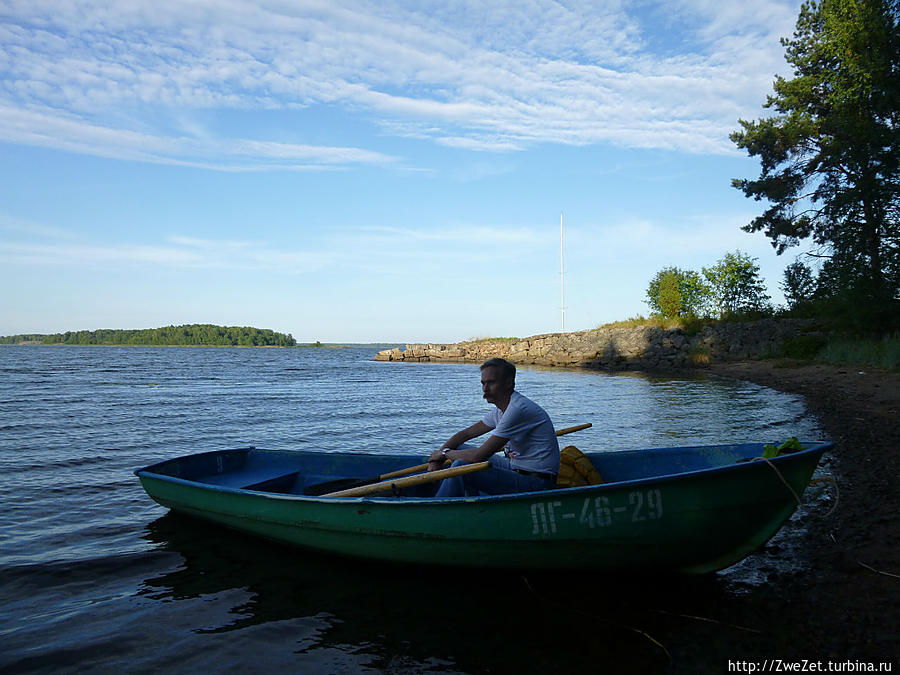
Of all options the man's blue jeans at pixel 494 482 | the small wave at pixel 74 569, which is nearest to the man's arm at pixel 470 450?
the man's blue jeans at pixel 494 482

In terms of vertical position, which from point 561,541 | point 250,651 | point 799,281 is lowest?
point 250,651

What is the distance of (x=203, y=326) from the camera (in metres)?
150

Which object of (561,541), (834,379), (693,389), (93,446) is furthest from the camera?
(693,389)

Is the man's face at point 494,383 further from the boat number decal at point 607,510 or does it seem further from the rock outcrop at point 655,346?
the rock outcrop at point 655,346

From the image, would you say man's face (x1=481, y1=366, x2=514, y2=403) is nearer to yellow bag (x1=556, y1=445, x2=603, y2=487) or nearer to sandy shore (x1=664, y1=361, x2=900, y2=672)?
yellow bag (x1=556, y1=445, x2=603, y2=487)

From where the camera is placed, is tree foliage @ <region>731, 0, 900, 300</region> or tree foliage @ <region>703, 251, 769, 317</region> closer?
tree foliage @ <region>731, 0, 900, 300</region>

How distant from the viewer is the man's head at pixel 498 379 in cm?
534

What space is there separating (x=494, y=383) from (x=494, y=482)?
37.9 inches

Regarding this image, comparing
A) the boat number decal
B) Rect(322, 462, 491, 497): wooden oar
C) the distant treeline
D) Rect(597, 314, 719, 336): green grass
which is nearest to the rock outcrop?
Rect(597, 314, 719, 336): green grass

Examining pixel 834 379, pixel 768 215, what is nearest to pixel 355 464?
pixel 834 379

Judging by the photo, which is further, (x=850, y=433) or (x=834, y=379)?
(x=834, y=379)

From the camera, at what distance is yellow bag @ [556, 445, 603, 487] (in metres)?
5.54

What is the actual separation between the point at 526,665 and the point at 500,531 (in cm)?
103

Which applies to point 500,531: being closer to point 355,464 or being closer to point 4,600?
point 355,464
